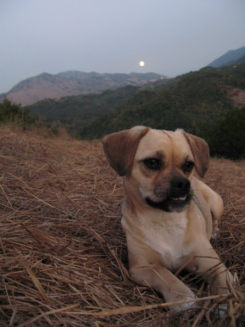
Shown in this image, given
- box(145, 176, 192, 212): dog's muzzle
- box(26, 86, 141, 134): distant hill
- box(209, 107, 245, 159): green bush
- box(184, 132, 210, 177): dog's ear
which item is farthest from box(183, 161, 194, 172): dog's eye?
box(26, 86, 141, 134): distant hill

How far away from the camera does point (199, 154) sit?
8.63ft

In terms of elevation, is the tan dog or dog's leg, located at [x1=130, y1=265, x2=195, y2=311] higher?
the tan dog

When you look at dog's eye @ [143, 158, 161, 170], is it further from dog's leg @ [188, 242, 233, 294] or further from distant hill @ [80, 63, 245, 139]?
distant hill @ [80, 63, 245, 139]

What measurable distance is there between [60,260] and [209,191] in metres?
2.03

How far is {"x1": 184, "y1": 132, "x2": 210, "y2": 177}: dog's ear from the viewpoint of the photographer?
2.59 metres

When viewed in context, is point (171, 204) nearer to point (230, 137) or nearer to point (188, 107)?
point (230, 137)

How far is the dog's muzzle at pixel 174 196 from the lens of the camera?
209cm

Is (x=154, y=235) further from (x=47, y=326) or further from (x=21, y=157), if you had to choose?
(x=21, y=157)

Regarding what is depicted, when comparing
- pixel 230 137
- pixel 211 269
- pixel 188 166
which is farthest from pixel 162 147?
pixel 230 137

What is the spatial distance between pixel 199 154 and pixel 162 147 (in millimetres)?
509

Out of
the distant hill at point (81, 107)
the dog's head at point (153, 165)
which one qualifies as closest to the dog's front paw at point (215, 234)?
the dog's head at point (153, 165)

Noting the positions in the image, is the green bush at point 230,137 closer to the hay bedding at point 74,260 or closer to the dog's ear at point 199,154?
the hay bedding at point 74,260

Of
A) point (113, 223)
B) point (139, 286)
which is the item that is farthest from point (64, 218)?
point (139, 286)

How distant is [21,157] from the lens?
472cm
